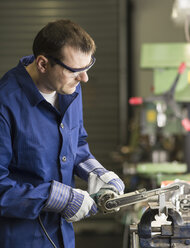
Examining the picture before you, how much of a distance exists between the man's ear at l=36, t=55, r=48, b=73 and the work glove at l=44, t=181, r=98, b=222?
1.27 feet

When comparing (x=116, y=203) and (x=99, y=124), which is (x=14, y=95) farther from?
(x=99, y=124)

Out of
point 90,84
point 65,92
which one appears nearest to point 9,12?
point 90,84

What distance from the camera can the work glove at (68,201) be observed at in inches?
59.6

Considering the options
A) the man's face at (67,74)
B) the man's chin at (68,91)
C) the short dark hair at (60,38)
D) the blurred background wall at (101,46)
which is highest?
the short dark hair at (60,38)

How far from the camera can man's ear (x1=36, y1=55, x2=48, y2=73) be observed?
1548 millimetres

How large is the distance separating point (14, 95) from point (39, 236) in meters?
0.51

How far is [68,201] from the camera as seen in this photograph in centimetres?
152

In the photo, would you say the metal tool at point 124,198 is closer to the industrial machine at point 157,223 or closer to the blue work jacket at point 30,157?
the industrial machine at point 157,223

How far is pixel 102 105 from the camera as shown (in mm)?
6266

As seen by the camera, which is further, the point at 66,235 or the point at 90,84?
the point at 90,84

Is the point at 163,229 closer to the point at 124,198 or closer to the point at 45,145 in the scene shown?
the point at 124,198

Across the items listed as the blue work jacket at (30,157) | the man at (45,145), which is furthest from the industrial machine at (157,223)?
the blue work jacket at (30,157)

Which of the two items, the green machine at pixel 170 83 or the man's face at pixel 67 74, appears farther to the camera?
the green machine at pixel 170 83

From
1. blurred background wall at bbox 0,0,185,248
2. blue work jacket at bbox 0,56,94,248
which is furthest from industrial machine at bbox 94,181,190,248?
blurred background wall at bbox 0,0,185,248
